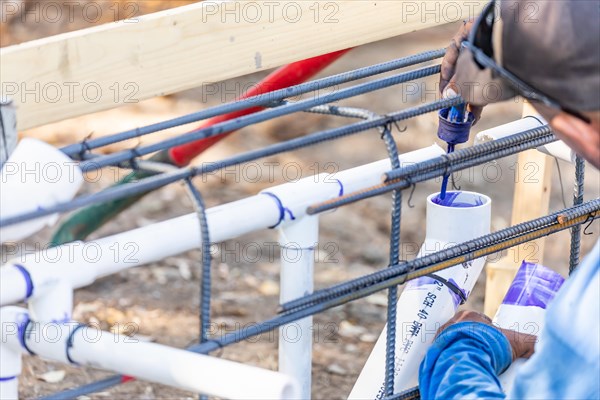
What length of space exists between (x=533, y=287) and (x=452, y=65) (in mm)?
482

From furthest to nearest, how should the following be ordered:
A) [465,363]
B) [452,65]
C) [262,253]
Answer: [262,253], [452,65], [465,363]

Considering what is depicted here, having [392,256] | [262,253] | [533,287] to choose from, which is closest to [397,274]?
[392,256]

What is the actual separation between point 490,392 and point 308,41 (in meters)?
0.84

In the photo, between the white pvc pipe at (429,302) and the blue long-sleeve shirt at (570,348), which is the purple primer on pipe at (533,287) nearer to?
the white pvc pipe at (429,302)

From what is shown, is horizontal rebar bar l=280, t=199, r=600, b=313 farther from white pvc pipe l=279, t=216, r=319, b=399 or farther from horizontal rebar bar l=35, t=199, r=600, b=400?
white pvc pipe l=279, t=216, r=319, b=399

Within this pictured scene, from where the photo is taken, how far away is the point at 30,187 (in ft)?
4.37

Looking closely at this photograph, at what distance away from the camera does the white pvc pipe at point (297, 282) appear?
1.77 meters

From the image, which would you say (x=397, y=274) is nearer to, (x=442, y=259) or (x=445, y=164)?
(x=442, y=259)

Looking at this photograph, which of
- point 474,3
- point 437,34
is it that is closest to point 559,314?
point 474,3

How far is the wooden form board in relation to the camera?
5.73ft

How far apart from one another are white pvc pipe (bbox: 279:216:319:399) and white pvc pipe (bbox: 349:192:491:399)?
0.45 feet

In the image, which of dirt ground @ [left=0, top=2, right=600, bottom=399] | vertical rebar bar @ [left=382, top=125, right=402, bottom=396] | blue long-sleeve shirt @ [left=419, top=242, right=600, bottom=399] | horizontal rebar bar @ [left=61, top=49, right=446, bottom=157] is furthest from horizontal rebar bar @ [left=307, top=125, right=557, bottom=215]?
dirt ground @ [left=0, top=2, right=600, bottom=399]

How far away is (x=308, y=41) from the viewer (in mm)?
1925

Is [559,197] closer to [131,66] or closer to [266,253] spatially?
[266,253]
